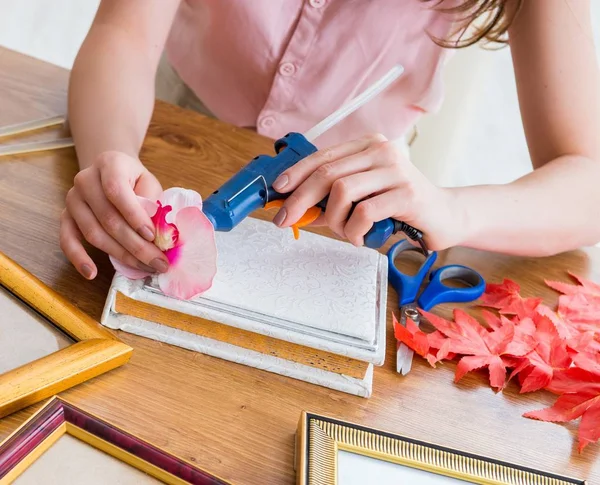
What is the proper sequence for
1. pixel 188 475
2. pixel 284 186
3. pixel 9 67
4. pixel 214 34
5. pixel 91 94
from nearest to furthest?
pixel 188 475 < pixel 284 186 < pixel 91 94 < pixel 9 67 < pixel 214 34

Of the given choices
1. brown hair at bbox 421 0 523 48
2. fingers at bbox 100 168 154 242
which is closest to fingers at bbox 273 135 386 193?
fingers at bbox 100 168 154 242

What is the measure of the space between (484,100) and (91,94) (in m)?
1.48

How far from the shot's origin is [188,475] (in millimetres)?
449

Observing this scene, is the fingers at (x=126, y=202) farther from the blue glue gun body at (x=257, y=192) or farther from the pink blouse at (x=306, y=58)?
the pink blouse at (x=306, y=58)

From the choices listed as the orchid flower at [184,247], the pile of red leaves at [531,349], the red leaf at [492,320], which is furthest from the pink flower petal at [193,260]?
the red leaf at [492,320]

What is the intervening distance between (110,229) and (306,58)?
0.53 metres

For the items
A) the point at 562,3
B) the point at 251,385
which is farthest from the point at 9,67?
the point at 562,3

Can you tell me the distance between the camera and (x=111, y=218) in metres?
0.63

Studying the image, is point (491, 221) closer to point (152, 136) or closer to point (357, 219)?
point (357, 219)

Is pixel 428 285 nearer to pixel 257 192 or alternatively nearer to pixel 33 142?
pixel 257 192

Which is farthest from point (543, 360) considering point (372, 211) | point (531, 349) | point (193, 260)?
point (193, 260)

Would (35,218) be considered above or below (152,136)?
below

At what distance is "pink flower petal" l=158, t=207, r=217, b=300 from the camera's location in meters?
0.59


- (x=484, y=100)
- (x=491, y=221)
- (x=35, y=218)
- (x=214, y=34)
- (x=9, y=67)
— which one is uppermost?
(x=484, y=100)
